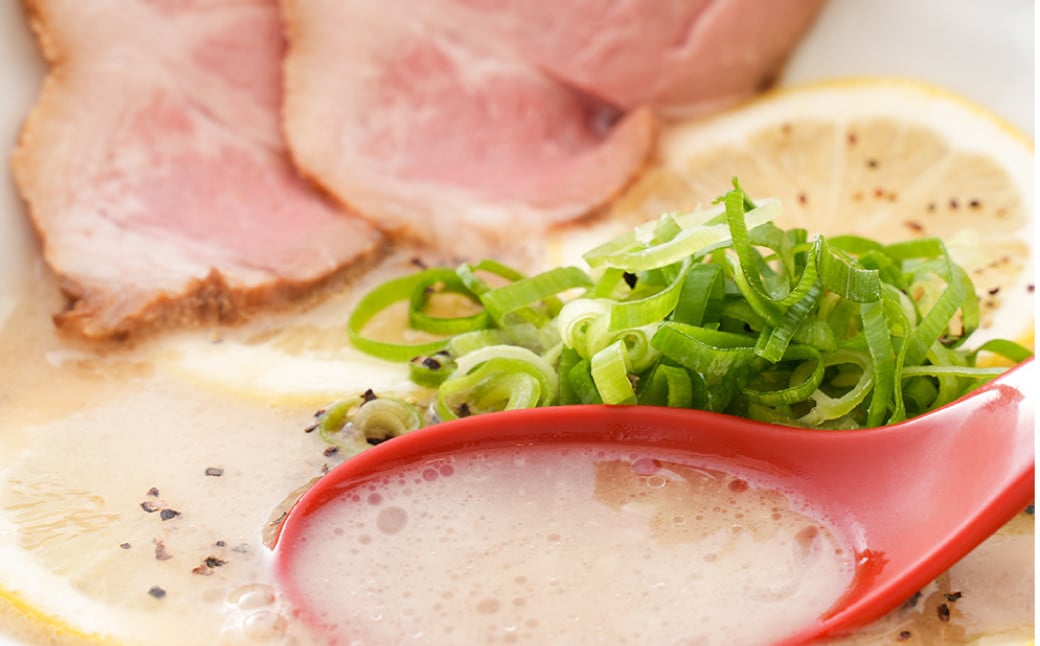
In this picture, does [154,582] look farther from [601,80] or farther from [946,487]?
[601,80]

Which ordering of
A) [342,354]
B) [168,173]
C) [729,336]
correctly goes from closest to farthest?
1. [729,336]
2. [342,354]
3. [168,173]

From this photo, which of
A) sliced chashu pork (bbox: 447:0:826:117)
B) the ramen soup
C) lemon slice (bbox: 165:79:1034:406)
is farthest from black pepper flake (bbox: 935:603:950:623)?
sliced chashu pork (bbox: 447:0:826:117)

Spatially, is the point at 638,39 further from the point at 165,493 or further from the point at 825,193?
the point at 165,493

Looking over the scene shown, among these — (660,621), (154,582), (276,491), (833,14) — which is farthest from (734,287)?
(833,14)

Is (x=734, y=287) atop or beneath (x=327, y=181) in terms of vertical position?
beneath

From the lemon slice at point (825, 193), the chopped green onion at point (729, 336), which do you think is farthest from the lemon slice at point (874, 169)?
the chopped green onion at point (729, 336)

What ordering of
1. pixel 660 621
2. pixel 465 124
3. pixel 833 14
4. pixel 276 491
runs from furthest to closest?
pixel 833 14
pixel 465 124
pixel 276 491
pixel 660 621

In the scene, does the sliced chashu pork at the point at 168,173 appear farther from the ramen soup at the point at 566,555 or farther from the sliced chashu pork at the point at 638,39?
the ramen soup at the point at 566,555

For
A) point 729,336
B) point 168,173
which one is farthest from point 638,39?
point 729,336
